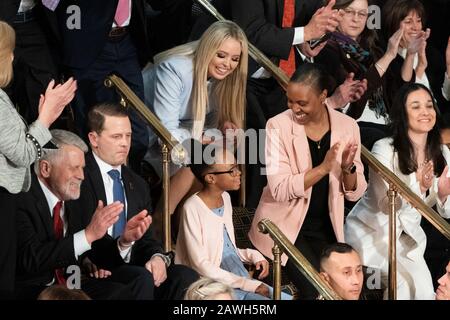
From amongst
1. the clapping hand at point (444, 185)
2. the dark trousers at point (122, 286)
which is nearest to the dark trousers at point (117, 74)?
the dark trousers at point (122, 286)

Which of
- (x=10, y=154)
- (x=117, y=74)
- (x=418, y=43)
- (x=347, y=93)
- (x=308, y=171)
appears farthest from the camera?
(x=418, y=43)

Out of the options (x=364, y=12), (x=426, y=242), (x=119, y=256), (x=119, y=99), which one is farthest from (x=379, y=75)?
(x=119, y=256)

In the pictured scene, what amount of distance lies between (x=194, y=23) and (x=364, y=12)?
111 cm

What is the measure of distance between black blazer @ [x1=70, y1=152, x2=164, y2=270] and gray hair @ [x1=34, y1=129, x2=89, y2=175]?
163mm

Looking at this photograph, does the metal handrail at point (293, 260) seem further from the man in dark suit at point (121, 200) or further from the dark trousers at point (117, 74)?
the dark trousers at point (117, 74)

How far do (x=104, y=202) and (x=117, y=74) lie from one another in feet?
3.10

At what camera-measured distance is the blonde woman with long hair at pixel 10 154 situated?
8570mm

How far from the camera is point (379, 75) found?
35.6 ft

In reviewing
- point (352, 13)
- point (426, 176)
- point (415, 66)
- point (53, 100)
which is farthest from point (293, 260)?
point (415, 66)

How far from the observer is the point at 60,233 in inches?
355

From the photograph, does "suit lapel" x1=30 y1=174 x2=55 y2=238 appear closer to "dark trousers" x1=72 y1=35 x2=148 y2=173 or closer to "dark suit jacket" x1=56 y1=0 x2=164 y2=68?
"dark trousers" x1=72 y1=35 x2=148 y2=173

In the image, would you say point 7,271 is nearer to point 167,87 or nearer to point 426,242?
point 167,87

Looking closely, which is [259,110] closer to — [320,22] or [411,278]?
[320,22]

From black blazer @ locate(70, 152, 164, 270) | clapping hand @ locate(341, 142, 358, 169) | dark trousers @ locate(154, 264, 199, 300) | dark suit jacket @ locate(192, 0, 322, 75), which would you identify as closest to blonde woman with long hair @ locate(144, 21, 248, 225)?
dark suit jacket @ locate(192, 0, 322, 75)
